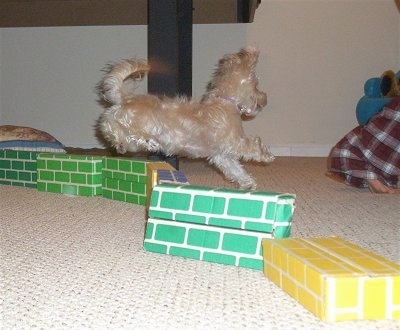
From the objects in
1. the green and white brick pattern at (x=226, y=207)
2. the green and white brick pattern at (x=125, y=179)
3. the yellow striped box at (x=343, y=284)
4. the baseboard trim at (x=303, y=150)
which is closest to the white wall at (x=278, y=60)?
the baseboard trim at (x=303, y=150)

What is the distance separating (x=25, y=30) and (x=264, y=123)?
5.07ft

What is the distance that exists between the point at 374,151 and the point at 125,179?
0.76 meters

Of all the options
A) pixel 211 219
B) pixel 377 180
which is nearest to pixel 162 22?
pixel 377 180

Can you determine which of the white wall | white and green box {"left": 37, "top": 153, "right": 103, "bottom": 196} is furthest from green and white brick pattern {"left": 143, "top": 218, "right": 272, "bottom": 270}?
the white wall

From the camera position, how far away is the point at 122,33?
10.2 feet

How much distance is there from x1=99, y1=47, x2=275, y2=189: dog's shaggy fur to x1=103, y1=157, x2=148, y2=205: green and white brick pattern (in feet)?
0.43

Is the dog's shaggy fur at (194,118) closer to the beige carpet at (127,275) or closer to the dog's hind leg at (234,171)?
the dog's hind leg at (234,171)

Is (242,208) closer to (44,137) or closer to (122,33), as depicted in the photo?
(44,137)

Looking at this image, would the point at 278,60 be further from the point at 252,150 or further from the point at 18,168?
the point at 18,168

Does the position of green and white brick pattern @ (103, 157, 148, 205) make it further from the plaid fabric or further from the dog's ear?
the plaid fabric

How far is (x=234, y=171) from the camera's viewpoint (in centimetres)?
170

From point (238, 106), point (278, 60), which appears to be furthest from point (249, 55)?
point (278, 60)

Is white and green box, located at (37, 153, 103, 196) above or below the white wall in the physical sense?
below

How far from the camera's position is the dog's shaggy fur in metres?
1.48
